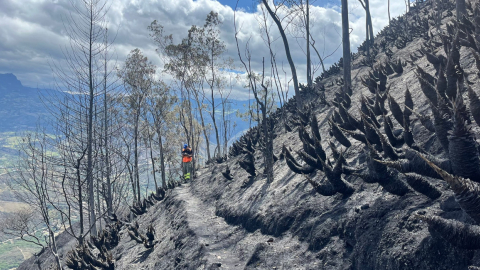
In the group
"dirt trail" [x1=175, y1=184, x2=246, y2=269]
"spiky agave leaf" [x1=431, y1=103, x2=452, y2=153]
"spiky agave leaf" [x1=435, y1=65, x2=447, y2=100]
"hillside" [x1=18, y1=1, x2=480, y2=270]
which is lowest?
"dirt trail" [x1=175, y1=184, x2=246, y2=269]

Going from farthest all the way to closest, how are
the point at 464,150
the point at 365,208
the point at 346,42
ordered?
the point at 346,42 < the point at 365,208 < the point at 464,150

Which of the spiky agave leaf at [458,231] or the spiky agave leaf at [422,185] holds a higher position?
the spiky agave leaf at [422,185]

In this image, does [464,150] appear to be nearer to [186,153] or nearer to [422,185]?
[422,185]

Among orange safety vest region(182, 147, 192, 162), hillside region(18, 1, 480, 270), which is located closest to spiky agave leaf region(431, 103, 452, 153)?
hillside region(18, 1, 480, 270)

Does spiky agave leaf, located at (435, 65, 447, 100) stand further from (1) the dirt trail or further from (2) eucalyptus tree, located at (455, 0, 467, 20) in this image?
(2) eucalyptus tree, located at (455, 0, 467, 20)

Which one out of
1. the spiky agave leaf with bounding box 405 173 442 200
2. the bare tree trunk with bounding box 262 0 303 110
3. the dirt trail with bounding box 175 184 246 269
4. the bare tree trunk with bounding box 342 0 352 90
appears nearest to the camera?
the spiky agave leaf with bounding box 405 173 442 200

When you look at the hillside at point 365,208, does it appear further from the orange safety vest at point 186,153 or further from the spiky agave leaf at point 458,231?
the orange safety vest at point 186,153

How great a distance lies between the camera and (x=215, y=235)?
7.57 meters

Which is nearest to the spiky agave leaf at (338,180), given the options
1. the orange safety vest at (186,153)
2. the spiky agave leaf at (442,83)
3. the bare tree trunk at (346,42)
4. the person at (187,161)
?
the spiky agave leaf at (442,83)

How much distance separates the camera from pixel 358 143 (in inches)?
275

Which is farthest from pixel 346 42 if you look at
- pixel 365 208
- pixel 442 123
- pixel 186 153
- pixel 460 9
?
pixel 442 123

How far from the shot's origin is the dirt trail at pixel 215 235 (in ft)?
19.2

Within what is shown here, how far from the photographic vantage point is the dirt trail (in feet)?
19.2

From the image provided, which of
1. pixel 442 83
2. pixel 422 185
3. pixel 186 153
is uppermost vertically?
pixel 442 83
